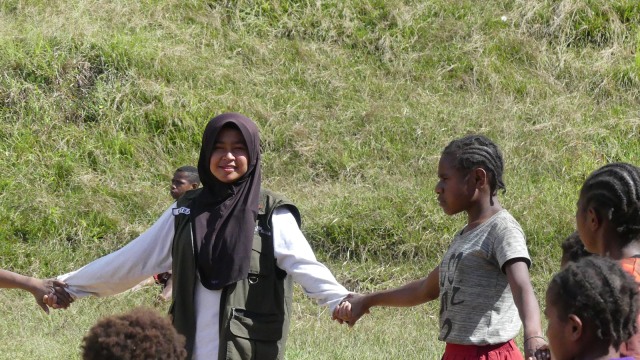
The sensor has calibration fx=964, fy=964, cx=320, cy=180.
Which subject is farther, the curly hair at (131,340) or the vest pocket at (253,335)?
the vest pocket at (253,335)

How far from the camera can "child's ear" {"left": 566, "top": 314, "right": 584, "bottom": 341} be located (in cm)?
272

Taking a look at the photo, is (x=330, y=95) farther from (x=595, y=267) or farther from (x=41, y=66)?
(x=595, y=267)

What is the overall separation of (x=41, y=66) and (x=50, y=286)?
6.34 meters

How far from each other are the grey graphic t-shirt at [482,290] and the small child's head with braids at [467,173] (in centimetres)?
15

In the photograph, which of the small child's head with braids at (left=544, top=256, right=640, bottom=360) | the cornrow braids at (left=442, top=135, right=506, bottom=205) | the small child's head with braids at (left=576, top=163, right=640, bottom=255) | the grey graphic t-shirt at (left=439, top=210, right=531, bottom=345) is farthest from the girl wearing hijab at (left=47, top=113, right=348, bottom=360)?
the small child's head with braids at (left=544, top=256, right=640, bottom=360)

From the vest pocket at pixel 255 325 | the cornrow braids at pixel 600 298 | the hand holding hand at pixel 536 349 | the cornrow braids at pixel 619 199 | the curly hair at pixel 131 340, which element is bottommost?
the curly hair at pixel 131 340

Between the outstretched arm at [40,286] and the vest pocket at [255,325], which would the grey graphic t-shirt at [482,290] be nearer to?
the vest pocket at [255,325]

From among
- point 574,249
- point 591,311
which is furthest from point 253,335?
point 591,311

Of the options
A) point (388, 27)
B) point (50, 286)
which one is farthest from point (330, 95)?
point (50, 286)

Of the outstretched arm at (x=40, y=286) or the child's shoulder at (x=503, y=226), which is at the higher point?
the child's shoulder at (x=503, y=226)

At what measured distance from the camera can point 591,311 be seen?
273 centimetres

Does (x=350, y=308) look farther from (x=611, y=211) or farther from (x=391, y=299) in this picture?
(x=611, y=211)

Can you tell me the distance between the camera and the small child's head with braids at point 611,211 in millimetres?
3355

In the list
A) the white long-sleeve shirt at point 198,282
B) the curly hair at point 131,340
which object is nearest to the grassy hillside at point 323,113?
the white long-sleeve shirt at point 198,282
